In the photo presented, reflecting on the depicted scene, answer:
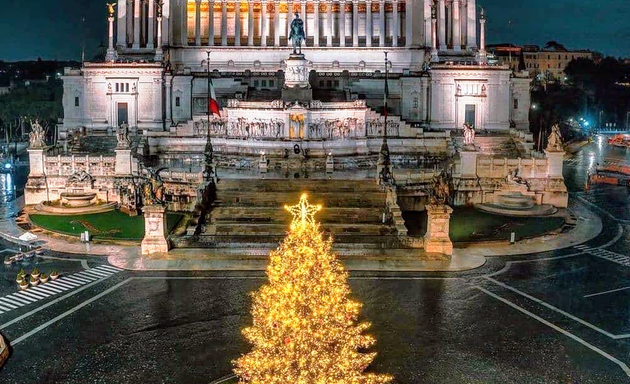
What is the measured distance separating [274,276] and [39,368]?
34.4 ft

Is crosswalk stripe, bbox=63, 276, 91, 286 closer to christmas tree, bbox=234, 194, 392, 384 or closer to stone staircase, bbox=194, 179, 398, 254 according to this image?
stone staircase, bbox=194, 179, 398, 254

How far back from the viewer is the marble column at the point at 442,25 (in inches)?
3462

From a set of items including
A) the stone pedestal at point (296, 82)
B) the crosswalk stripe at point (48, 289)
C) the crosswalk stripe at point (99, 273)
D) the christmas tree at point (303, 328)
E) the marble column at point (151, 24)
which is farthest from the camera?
the marble column at point (151, 24)

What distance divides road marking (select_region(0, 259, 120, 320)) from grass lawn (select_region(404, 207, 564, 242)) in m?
18.6

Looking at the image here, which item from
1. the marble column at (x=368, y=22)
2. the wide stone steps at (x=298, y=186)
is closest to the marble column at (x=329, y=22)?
the marble column at (x=368, y=22)

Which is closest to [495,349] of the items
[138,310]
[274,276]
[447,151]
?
[274,276]

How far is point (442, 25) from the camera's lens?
88.1 m

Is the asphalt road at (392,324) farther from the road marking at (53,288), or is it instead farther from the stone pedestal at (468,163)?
the stone pedestal at (468,163)

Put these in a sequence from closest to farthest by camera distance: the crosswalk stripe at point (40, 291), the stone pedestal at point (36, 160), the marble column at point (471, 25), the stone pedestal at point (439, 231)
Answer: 1. the crosswalk stripe at point (40, 291)
2. the stone pedestal at point (439, 231)
3. the stone pedestal at point (36, 160)
4. the marble column at point (471, 25)

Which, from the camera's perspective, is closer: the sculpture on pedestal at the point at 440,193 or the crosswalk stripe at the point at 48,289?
the crosswalk stripe at the point at 48,289

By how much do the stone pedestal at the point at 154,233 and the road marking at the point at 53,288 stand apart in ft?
11.8

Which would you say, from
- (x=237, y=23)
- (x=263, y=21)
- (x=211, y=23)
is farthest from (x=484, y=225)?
(x=211, y=23)

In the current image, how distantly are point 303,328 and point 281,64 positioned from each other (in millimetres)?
74721

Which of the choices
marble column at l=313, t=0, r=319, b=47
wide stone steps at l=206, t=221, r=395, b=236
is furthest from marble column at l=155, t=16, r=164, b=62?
wide stone steps at l=206, t=221, r=395, b=236
